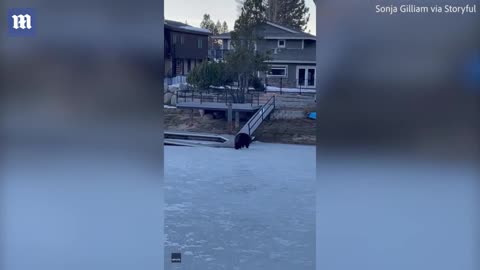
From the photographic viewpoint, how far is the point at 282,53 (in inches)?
367

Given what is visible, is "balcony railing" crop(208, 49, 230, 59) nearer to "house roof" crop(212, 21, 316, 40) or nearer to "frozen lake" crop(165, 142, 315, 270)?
"house roof" crop(212, 21, 316, 40)

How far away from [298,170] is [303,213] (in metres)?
2.29

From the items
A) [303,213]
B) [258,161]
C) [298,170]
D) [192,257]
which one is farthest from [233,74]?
[192,257]

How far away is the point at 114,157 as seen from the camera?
161 cm

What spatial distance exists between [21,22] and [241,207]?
14.8 feet

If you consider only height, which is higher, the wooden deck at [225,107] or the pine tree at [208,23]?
the pine tree at [208,23]

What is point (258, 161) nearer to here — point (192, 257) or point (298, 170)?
point (298, 170)

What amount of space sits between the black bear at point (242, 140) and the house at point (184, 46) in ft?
5.55

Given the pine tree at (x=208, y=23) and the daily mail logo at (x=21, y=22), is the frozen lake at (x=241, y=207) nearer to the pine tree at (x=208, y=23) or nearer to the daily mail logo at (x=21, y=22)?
the daily mail logo at (x=21, y=22)

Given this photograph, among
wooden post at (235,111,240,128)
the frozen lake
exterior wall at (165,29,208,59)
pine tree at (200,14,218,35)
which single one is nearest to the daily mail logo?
Result: the frozen lake

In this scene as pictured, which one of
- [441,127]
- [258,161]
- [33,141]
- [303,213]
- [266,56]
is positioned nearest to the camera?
[441,127]

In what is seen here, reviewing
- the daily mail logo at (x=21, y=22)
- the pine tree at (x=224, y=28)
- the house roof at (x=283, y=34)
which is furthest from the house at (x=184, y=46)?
the daily mail logo at (x=21, y=22)

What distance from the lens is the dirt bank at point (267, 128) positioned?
31.3 feet

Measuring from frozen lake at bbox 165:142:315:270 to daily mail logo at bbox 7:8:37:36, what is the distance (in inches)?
30.7
